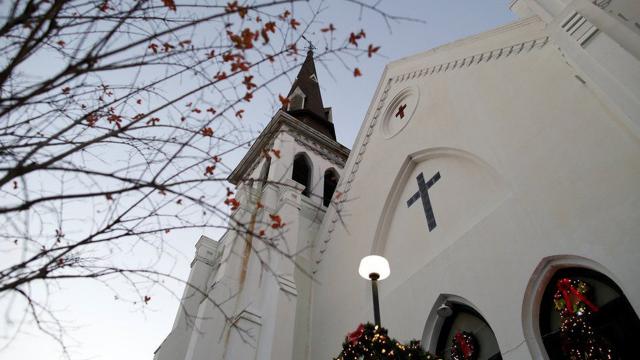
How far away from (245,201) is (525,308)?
946 cm

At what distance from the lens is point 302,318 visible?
376 inches

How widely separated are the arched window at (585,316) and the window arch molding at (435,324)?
4.69ft

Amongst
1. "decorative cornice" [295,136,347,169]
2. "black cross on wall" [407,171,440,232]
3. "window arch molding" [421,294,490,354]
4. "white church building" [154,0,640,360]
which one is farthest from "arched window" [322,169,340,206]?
"window arch molding" [421,294,490,354]

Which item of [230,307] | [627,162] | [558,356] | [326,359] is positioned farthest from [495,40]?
[230,307]

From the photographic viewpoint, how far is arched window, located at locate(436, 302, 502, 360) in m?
5.77

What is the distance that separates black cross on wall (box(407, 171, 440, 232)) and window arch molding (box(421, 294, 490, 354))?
4.89 feet

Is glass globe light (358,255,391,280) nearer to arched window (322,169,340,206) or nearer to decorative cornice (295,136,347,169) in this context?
arched window (322,169,340,206)

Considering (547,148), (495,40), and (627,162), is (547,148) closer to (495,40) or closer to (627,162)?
(627,162)

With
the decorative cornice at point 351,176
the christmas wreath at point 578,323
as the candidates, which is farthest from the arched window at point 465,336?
the decorative cornice at point 351,176

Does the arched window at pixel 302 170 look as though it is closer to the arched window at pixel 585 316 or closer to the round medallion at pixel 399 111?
the round medallion at pixel 399 111

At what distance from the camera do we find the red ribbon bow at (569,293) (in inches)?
187

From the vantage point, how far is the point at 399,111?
10562mm

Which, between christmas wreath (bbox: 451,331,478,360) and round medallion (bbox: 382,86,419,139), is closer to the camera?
christmas wreath (bbox: 451,331,478,360)

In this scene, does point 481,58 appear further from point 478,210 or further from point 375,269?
point 375,269
